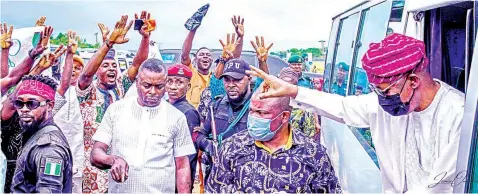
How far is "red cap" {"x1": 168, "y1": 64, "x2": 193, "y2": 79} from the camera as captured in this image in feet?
9.53

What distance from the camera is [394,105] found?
2561 mm

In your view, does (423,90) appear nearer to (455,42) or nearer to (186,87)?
(455,42)

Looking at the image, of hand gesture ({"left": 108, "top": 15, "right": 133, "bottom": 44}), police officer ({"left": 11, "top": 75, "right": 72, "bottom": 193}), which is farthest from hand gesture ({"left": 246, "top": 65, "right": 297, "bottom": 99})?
police officer ({"left": 11, "top": 75, "right": 72, "bottom": 193})

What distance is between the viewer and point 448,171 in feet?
8.16

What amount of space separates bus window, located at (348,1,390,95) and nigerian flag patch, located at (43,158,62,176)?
55.2 inches

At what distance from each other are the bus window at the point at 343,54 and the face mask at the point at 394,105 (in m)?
0.30

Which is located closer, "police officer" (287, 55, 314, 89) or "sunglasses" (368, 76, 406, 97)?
"sunglasses" (368, 76, 406, 97)

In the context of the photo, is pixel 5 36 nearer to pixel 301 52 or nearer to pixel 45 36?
pixel 45 36

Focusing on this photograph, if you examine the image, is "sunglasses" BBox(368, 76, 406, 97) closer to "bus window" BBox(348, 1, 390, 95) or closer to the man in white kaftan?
"bus window" BBox(348, 1, 390, 95)

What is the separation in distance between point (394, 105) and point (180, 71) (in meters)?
1.00

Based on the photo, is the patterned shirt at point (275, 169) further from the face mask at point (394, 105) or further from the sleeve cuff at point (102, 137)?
the sleeve cuff at point (102, 137)

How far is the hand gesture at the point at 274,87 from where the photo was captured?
2.76 m

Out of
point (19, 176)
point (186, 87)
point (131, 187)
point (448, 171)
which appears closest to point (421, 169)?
point (448, 171)

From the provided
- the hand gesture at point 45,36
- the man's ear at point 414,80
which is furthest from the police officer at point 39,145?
the man's ear at point 414,80
